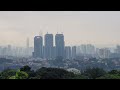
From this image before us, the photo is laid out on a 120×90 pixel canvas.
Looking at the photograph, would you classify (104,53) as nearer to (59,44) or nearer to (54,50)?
(59,44)

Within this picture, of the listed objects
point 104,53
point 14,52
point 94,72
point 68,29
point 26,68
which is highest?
point 68,29

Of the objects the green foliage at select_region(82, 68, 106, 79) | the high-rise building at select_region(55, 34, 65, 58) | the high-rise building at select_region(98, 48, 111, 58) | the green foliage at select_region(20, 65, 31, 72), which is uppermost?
the high-rise building at select_region(55, 34, 65, 58)

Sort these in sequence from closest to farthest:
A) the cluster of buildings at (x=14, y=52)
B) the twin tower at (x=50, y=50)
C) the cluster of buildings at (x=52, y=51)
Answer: the cluster of buildings at (x=14, y=52) < the cluster of buildings at (x=52, y=51) < the twin tower at (x=50, y=50)

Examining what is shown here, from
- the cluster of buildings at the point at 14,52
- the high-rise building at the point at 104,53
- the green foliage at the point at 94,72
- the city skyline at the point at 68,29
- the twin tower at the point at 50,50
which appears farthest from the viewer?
the city skyline at the point at 68,29

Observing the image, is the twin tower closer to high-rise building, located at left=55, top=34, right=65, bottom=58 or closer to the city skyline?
high-rise building, located at left=55, top=34, right=65, bottom=58

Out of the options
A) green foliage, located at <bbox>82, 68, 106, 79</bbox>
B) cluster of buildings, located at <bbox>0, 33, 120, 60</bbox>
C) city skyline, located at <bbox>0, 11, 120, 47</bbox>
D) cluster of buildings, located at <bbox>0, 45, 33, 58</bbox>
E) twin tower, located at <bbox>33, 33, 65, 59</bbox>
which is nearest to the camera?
cluster of buildings, located at <bbox>0, 45, 33, 58</bbox>

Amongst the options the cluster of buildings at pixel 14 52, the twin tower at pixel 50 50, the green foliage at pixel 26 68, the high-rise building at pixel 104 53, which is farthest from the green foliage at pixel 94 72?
the cluster of buildings at pixel 14 52

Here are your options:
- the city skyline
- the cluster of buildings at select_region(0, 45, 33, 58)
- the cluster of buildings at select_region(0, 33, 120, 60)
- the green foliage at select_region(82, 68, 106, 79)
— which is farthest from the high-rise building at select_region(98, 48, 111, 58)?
the cluster of buildings at select_region(0, 45, 33, 58)

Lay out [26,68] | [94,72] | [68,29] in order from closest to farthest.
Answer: [26,68]
[94,72]
[68,29]

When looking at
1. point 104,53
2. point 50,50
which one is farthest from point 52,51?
point 104,53

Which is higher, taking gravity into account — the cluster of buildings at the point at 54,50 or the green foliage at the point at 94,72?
the cluster of buildings at the point at 54,50

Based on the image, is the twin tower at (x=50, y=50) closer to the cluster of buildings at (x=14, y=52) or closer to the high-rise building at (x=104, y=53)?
the cluster of buildings at (x=14, y=52)

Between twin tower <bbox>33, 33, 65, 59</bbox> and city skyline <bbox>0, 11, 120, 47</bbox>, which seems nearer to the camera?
twin tower <bbox>33, 33, 65, 59</bbox>
